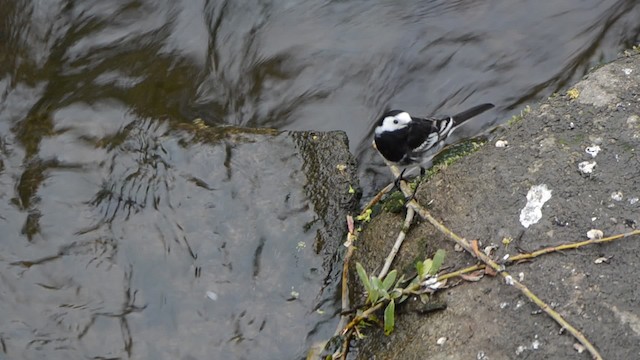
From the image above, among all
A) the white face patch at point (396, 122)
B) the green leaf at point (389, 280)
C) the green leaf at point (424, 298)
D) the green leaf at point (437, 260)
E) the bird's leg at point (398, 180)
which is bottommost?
the bird's leg at point (398, 180)

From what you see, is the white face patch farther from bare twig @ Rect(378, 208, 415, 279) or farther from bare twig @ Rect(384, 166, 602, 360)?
bare twig @ Rect(378, 208, 415, 279)

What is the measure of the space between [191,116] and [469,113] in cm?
236

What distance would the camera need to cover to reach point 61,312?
537 cm

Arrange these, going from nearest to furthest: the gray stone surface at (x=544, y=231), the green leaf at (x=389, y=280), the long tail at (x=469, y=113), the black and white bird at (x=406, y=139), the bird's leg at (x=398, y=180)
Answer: the gray stone surface at (x=544, y=231) → the green leaf at (x=389, y=280) → the black and white bird at (x=406, y=139) → the bird's leg at (x=398, y=180) → the long tail at (x=469, y=113)

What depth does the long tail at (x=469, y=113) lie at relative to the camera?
629cm

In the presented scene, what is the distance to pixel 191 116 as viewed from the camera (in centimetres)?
665

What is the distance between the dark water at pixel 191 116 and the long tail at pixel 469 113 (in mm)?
187

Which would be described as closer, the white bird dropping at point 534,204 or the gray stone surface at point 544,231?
the gray stone surface at point 544,231

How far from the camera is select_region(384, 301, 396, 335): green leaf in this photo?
4531 millimetres

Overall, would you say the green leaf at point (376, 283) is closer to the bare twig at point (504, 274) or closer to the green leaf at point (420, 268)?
the green leaf at point (420, 268)

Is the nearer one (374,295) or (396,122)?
(374,295)

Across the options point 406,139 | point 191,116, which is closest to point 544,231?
point 406,139

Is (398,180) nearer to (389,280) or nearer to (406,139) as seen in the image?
(406,139)

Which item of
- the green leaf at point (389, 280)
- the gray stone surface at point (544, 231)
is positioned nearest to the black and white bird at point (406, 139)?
the gray stone surface at point (544, 231)
